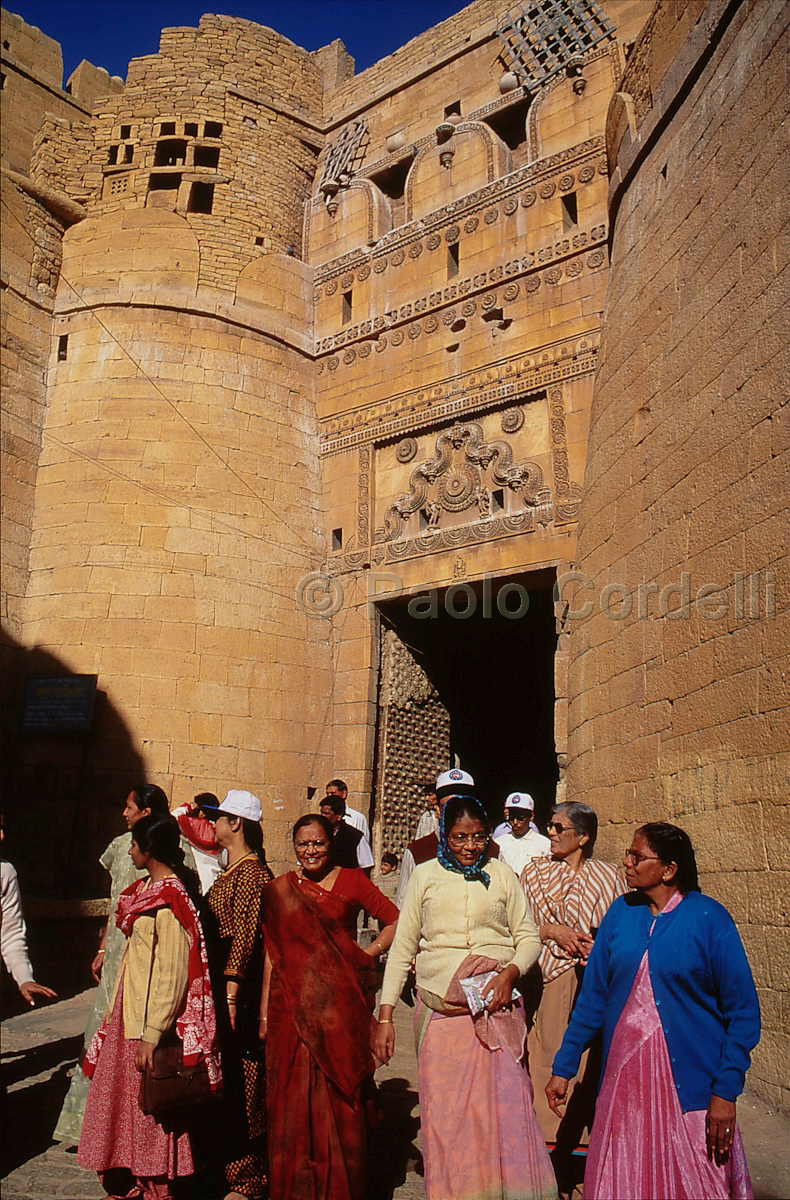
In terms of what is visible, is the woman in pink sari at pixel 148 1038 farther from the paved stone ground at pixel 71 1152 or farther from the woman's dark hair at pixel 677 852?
the woman's dark hair at pixel 677 852

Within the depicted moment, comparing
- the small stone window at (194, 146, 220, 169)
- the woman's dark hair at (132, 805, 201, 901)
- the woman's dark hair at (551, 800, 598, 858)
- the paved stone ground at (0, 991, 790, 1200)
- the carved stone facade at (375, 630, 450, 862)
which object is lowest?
the paved stone ground at (0, 991, 790, 1200)

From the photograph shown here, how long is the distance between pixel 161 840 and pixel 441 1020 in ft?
3.76

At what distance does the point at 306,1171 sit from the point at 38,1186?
1.12 metres

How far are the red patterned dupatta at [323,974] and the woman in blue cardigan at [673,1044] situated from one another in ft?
2.54

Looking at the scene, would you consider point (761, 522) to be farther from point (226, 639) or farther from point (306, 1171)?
point (226, 639)

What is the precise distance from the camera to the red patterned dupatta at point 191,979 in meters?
2.93

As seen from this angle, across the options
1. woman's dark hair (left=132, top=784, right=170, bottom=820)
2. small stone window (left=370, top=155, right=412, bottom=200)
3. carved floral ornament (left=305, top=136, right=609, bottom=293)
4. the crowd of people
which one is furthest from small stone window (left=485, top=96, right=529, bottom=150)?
the crowd of people

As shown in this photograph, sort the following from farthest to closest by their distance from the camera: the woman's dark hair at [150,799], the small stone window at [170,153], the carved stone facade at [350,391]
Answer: the small stone window at [170,153], the carved stone facade at [350,391], the woman's dark hair at [150,799]

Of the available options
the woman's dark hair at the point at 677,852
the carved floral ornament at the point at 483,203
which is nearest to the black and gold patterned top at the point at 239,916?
the woman's dark hair at the point at 677,852

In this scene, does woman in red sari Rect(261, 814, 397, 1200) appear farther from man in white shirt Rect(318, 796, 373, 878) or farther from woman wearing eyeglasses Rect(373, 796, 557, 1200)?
man in white shirt Rect(318, 796, 373, 878)

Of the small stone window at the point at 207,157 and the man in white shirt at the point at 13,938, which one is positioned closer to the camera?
the man in white shirt at the point at 13,938

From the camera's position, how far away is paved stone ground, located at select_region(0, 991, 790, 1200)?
3271mm

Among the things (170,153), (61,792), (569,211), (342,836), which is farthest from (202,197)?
(342,836)

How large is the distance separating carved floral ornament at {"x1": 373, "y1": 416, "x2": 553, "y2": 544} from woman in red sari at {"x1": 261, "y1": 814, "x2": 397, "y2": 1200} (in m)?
6.43
